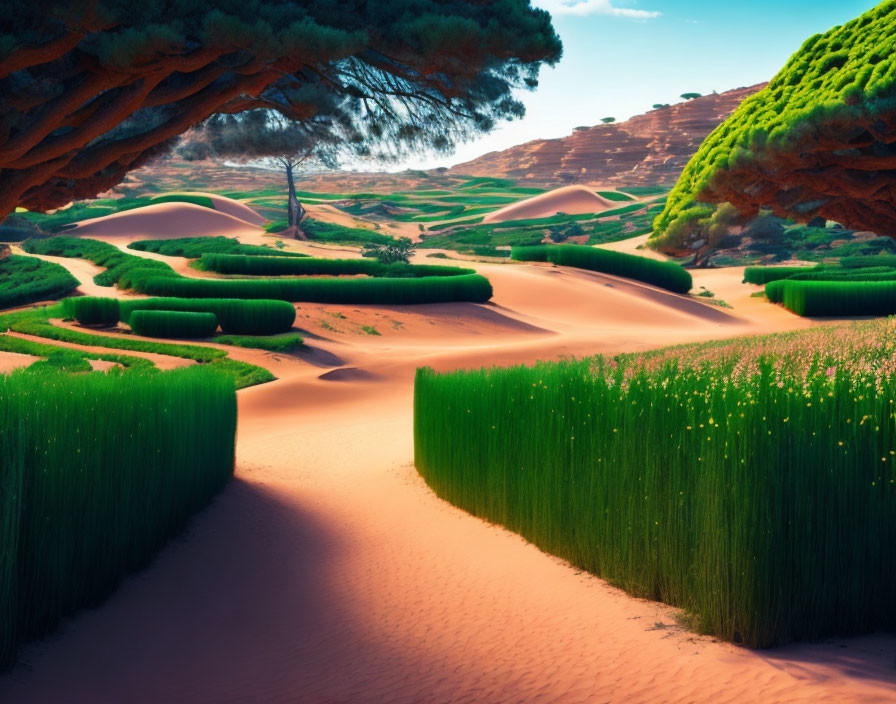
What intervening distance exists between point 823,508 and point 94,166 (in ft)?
30.3

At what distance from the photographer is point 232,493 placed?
35.5 ft

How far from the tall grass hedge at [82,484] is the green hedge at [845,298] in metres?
25.2

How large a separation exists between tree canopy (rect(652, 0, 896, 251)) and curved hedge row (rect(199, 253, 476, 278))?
14849mm

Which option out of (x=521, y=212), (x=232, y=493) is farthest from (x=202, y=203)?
(x=232, y=493)

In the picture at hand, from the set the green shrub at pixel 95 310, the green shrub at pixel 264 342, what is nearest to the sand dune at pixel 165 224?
the green shrub at pixel 95 310

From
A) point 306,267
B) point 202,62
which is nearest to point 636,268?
point 306,267

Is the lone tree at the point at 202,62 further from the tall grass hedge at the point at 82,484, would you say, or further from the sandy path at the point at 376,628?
the sandy path at the point at 376,628

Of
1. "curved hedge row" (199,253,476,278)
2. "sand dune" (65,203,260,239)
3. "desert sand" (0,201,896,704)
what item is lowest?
"desert sand" (0,201,896,704)

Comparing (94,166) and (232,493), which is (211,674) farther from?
(94,166)

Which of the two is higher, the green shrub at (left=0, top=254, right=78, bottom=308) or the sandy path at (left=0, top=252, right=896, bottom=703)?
the green shrub at (left=0, top=254, right=78, bottom=308)

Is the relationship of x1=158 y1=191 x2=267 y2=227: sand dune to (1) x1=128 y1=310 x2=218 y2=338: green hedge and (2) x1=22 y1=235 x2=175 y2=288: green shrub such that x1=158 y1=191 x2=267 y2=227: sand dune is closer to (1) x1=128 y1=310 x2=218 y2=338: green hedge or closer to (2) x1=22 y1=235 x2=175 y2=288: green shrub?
(2) x1=22 y1=235 x2=175 y2=288: green shrub

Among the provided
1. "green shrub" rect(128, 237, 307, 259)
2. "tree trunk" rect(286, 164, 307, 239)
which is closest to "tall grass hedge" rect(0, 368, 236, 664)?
"green shrub" rect(128, 237, 307, 259)

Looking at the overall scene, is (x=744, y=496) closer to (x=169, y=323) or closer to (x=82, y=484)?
(x=82, y=484)

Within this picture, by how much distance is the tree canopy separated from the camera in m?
12.7
